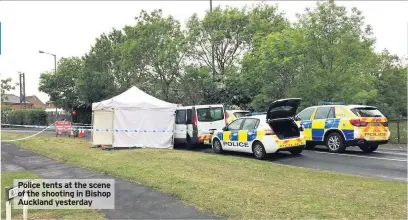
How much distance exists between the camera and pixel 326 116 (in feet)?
40.0

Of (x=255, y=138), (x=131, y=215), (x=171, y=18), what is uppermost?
(x=171, y=18)

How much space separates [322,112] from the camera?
488 inches

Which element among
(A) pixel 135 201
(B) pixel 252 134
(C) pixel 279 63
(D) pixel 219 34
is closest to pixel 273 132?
(B) pixel 252 134

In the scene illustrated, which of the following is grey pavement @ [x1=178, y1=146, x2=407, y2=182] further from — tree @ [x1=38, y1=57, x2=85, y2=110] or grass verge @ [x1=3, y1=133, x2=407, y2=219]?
tree @ [x1=38, y1=57, x2=85, y2=110]

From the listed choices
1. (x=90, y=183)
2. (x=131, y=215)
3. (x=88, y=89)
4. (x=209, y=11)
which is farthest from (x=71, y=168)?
(x=88, y=89)

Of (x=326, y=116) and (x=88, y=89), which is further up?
(x=88, y=89)

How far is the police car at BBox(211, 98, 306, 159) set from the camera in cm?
1089

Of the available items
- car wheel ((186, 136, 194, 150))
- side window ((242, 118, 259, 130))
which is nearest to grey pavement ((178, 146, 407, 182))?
side window ((242, 118, 259, 130))

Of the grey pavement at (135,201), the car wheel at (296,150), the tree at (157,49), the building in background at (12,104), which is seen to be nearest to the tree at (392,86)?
the tree at (157,49)

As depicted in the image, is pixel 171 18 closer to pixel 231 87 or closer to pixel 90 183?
pixel 231 87

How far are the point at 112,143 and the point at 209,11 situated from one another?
13207 mm

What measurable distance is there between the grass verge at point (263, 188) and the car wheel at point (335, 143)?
11.5ft

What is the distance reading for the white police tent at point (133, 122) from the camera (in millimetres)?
14742
